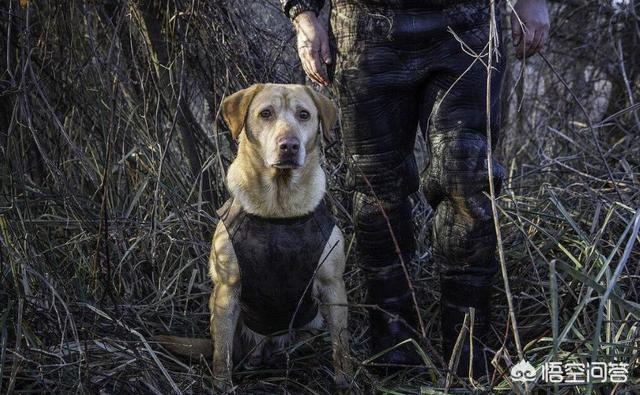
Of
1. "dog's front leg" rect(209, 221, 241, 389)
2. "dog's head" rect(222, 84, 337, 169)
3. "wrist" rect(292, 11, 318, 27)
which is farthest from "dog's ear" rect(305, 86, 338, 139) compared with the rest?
"dog's front leg" rect(209, 221, 241, 389)

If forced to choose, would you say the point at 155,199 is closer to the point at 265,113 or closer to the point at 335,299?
the point at 265,113

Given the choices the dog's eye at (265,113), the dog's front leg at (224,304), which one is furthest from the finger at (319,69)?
the dog's front leg at (224,304)

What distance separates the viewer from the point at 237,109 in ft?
10.2

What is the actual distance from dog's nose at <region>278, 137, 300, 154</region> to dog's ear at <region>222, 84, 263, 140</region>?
27 centimetres

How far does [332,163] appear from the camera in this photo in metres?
4.21

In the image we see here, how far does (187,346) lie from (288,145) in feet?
3.29

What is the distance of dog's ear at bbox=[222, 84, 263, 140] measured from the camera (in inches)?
121

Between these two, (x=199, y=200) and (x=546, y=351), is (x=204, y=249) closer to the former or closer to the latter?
(x=199, y=200)

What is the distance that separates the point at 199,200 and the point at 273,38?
1.08 metres

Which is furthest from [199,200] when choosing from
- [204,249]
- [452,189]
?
[452,189]

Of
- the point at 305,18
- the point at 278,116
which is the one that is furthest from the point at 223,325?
the point at 305,18

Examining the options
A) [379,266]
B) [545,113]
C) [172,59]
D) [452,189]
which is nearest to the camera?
[452,189]

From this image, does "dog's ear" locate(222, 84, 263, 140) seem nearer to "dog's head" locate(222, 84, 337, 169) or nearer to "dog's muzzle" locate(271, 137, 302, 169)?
"dog's head" locate(222, 84, 337, 169)

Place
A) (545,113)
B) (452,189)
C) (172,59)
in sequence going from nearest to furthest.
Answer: (452,189) < (172,59) < (545,113)
